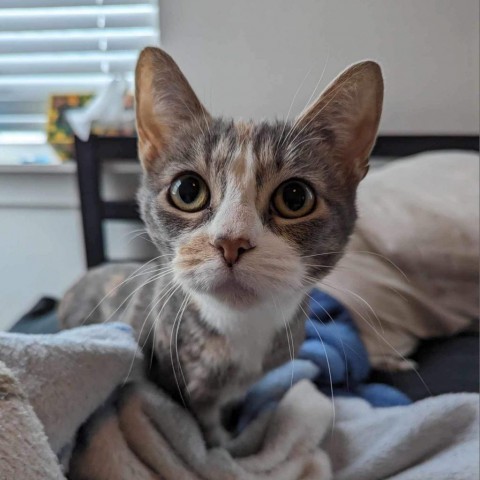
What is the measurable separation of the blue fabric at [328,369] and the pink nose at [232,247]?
0.86 feet

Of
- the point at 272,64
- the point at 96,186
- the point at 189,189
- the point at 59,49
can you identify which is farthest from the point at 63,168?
the point at 189,189

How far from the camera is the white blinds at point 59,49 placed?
2.94 ft

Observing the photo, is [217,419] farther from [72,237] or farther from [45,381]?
[72,237]

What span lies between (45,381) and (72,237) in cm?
59

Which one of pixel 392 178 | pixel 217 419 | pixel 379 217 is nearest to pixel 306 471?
pixel 217 419

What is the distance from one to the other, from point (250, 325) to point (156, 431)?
0.13 m

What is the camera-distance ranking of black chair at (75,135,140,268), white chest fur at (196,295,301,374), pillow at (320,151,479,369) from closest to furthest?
white chest fur at (196,295,301,374), pillow at (320,151,479,369), black chair at (75,135,140,268)

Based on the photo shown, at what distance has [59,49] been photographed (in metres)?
1.06

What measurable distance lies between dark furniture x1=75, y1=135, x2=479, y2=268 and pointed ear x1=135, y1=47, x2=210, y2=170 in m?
0.51

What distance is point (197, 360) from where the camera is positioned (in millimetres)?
537

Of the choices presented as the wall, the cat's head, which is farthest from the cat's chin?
the wall

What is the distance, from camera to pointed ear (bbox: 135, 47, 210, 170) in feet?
1.58

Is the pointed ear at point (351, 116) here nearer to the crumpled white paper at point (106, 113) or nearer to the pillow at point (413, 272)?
the pillow at point (413, 272)

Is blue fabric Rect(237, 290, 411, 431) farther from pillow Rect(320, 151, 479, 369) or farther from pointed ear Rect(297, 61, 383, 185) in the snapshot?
pointed ear Rect(297, 61, 383, 185)
